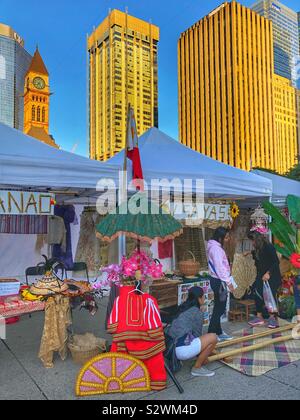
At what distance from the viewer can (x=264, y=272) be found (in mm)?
5406

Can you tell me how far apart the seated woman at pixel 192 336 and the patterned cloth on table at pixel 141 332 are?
A: 0.22 metres

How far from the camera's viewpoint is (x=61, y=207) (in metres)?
7.29

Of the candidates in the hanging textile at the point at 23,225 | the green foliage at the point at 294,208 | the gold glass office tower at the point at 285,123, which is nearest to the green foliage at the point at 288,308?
the green foliage at the point at 294,208

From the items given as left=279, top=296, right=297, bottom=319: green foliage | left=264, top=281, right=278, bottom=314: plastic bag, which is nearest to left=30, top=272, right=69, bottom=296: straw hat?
left=264, top=281, right=278, bottom=314: plastic bag

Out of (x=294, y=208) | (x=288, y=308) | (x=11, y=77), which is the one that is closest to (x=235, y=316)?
(x=288, y=308)

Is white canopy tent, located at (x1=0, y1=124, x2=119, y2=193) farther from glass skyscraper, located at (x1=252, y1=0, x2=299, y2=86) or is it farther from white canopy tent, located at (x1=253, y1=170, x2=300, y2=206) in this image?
glass skyscraper, located at (x1=252, y1=0, x2=299, y2=86)

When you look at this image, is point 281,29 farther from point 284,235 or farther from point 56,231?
point 56,231

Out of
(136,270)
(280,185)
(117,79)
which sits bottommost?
(136,270)

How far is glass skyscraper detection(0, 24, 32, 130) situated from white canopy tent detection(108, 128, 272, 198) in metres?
133

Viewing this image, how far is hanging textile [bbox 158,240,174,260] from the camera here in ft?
26.6

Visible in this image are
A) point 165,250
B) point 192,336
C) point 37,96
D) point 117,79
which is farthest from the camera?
point 37,96

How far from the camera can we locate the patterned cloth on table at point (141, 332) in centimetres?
320

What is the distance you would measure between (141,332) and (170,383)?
0.68 meters

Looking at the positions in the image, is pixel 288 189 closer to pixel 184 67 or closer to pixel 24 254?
pixel 24 254
